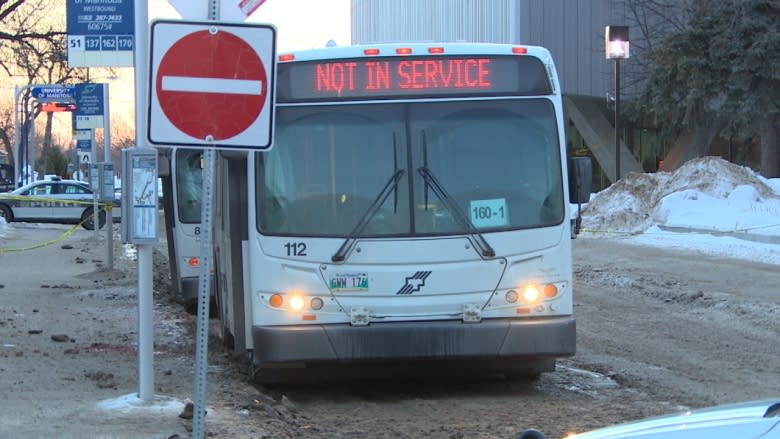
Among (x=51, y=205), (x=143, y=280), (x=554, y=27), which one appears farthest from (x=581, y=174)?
(x=554, y=27)

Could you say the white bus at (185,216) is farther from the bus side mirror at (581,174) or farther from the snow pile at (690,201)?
the snow pile at (690,201)

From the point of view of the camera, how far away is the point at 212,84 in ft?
16.7

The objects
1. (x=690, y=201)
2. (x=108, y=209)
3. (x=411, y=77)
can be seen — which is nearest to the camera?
(x=411, y=77)

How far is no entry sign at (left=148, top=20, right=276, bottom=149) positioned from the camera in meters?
5.03

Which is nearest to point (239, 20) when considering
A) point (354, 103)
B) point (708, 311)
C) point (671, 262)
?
point (354, 103)

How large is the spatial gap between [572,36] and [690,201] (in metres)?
22.9

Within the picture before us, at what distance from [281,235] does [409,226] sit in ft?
3.48

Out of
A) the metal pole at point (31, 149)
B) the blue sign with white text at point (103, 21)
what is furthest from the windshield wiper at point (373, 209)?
the metal pole at point (31, 149)

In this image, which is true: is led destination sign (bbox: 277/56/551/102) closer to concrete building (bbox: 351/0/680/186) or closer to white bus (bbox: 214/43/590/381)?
white bus (bbox: 214/43/590/381)

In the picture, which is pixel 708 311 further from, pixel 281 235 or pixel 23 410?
pixel 23 410

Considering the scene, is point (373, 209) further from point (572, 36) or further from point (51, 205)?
point (572, 36)

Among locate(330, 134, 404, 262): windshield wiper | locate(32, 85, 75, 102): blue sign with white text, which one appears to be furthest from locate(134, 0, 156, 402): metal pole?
locate(32, 85, 75, 102): blue sign with white text

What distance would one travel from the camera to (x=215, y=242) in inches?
425

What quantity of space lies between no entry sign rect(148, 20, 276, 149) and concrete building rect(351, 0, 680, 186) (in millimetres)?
42066
